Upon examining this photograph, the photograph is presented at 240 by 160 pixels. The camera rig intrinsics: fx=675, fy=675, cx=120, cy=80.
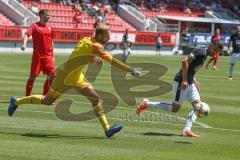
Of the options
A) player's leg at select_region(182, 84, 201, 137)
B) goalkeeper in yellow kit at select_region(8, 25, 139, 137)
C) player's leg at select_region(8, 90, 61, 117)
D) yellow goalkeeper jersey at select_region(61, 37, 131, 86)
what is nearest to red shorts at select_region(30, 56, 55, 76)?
player's leg at select_region(8, 90, 61, 117)

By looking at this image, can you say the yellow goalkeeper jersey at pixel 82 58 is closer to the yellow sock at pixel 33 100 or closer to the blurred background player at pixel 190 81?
the yellow sock at pixel 33 100

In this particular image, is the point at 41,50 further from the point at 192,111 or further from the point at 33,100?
the point at 192,111

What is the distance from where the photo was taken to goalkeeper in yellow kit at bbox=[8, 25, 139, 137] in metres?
11.6

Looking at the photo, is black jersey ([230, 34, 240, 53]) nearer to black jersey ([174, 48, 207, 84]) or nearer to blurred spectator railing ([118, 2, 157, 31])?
black jersey ([174, 48, 207, 84])

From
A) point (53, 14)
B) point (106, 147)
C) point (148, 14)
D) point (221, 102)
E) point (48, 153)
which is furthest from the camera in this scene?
point (148, 14)

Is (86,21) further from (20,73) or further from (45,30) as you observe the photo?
(45,30)

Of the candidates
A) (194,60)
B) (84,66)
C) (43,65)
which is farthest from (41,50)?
(194,60)

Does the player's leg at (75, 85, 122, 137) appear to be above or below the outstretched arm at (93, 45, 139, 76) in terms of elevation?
below

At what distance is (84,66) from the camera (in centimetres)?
1210

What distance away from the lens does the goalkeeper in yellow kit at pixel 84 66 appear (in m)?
11.6

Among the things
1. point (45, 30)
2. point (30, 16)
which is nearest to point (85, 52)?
point (45, 30)

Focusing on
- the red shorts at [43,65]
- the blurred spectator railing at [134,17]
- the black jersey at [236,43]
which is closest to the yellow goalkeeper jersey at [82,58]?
the red shorts at [43,65]

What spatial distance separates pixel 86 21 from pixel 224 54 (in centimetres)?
1319

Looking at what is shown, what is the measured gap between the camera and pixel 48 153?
1009 centimetres
